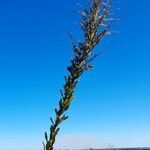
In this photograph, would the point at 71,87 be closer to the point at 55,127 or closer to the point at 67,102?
the point at 67,102

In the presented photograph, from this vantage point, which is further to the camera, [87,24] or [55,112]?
[87,24]

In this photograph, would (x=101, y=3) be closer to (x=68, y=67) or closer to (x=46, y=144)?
(x=68, y=67)

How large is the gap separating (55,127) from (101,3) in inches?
268

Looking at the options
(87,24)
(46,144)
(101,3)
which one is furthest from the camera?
(101,3)

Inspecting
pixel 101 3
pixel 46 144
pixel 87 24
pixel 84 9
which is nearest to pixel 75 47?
pixel 87 24

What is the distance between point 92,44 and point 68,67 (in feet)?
5.38

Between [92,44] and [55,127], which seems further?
[92,44]

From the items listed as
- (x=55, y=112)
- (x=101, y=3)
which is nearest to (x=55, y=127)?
(x=55, y=112)

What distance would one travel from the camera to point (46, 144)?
32.1 ft

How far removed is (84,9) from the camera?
1228cm

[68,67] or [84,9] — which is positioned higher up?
[84,9]

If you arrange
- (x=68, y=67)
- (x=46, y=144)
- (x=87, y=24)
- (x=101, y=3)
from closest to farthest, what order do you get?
(x=46, y=144), (x=68, y=67), (x=87, y=24), (x=101, y=3)

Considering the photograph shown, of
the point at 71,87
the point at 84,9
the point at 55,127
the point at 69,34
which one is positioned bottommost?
the point at 55,127

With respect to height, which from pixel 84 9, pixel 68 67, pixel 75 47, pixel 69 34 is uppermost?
pixel 84 9
